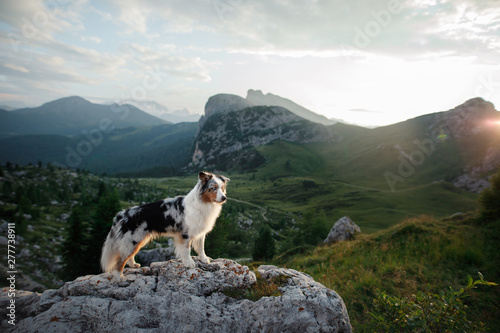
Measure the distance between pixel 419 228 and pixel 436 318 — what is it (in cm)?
1482

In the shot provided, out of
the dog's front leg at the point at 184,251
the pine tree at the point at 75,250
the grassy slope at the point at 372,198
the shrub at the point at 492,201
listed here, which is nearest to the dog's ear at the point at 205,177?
the dog's front leg at the point at 184,251

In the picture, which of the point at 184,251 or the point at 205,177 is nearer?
the point at 205,177

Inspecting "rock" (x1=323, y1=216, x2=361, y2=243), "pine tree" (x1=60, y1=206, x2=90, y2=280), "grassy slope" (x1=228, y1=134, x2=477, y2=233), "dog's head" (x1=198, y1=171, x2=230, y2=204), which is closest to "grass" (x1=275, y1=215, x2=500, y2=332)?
"dog's head" (x1=198, y1=171, x2=230, y2=204)

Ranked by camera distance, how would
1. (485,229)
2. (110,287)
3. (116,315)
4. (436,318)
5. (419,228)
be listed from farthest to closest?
(419,228)
(485,229)
(110,287)
(116,315)
(436,318)

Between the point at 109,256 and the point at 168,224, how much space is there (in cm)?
249

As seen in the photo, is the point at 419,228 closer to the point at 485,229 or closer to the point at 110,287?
the point at 485,229

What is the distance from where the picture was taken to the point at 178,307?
7059 millimetres

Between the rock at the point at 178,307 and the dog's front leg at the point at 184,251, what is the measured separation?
37 cm

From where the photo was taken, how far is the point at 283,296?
689 centimetres

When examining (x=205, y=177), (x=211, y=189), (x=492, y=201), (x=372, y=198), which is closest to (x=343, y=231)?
(x=492, y=201)

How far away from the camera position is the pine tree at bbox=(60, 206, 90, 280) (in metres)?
27.3

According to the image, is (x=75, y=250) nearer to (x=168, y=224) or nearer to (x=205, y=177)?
(x=168, y=224)

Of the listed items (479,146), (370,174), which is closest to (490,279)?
(370,174)

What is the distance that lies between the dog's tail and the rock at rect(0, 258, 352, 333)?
46cm
